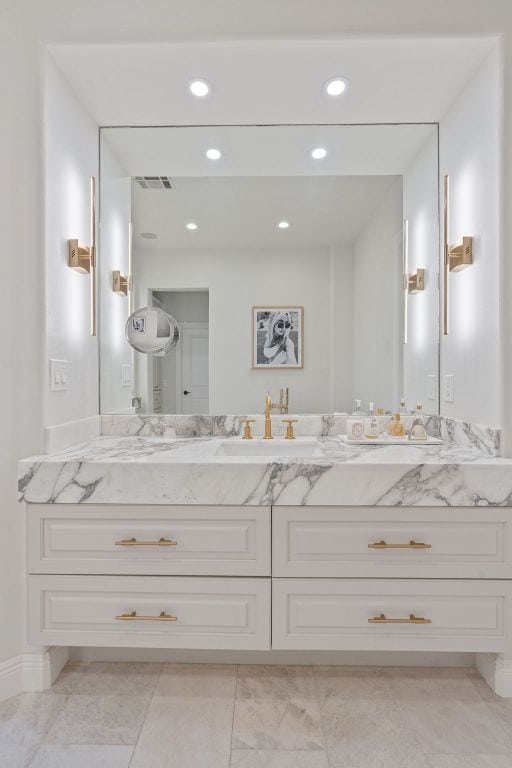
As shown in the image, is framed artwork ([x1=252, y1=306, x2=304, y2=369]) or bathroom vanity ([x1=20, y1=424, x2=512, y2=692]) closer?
bathroom vanity ([x1=20, y1=424, x2=512, y2=692])

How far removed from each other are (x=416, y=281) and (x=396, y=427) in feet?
2.37

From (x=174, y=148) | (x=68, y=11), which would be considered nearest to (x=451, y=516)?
(x=174, y=148)

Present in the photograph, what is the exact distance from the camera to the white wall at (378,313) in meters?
2.21

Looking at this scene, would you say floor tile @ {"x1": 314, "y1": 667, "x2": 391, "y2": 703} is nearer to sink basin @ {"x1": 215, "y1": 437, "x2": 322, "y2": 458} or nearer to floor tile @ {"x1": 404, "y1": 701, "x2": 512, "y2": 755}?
floor tile @ {"x1": 404, "y1": 701, "x2": 512, "y2": 755}

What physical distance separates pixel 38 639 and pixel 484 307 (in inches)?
79.3

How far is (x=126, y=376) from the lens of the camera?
2.28 meters

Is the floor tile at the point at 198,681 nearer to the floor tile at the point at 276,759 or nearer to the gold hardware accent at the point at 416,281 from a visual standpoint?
the floor tile at the point at 276,759

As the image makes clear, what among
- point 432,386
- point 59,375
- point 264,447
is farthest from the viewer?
point 432,386

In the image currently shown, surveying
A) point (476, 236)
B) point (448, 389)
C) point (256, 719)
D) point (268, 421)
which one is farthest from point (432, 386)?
point (256, 719)

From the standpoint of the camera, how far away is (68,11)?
1.70 m

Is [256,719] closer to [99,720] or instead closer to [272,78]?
[99,720]

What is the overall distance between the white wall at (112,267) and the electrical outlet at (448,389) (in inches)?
58.5

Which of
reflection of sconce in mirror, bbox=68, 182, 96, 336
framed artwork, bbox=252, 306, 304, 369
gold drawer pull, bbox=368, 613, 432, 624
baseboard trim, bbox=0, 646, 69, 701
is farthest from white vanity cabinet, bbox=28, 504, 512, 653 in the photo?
reflection of sconce in mirror, bbox=68, 182, 96, 336

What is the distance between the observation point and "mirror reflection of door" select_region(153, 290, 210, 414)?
7.32ft
